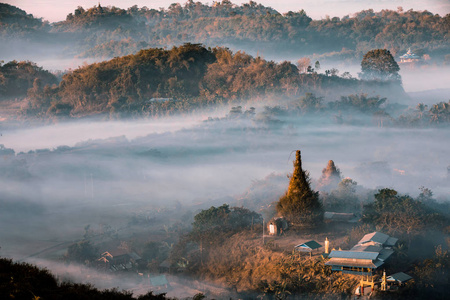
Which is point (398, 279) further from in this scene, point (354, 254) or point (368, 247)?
point (368, 247)

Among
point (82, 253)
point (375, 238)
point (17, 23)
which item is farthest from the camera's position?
point (17, 23)

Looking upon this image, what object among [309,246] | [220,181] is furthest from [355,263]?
[220,181]

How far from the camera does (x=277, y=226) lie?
44531mm

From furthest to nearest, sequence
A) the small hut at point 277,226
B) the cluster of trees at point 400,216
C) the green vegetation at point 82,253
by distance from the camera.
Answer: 1. the green vegetation at point 82,253
2. the small hut at point 277,226
3. the cluster of trees at point 400,216

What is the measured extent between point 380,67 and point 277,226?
6973cm

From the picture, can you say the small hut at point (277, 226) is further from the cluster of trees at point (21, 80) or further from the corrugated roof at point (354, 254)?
the cluster of trees at point (21, 80)

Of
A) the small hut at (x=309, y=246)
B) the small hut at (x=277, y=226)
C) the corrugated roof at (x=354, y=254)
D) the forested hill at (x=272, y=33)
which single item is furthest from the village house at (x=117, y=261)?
the forested hill at (x=272, y=33)

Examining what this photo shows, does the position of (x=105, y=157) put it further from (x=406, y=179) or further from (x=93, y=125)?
(x=406, y=179)

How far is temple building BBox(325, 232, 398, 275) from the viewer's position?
117 ft

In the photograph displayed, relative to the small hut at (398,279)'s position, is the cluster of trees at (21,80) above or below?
above

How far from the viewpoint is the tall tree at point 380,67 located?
109 meters

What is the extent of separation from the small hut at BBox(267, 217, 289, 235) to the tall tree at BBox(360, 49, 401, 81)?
6780cm

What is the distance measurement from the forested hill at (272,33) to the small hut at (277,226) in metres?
124

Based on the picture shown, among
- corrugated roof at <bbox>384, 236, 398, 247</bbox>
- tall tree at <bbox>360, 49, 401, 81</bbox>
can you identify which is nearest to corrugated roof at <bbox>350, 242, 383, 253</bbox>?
corrugated roof at <bbox>384, 236, 398, 247</bbox>
